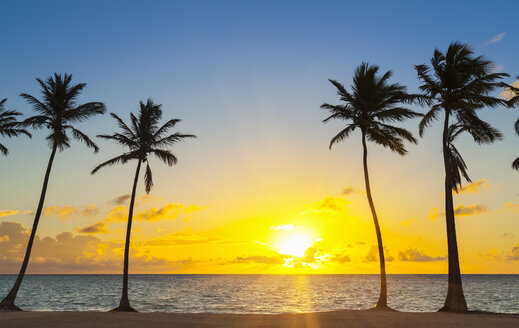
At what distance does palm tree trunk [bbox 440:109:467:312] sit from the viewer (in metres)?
22.7

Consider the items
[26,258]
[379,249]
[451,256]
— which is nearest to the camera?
[451,256]

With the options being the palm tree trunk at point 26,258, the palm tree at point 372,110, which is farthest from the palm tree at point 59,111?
the palm tree at point 372,110

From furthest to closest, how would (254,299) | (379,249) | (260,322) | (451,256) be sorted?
(254,299) → (379,249) → (451,256) → (260,322)

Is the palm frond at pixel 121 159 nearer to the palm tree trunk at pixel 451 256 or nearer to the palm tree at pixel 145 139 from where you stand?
the palm tree at pixel 145 139

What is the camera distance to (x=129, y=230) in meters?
27.1

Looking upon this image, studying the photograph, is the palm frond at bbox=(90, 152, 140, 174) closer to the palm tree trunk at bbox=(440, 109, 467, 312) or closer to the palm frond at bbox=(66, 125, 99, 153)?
the palm frond at bbox=(66, 125, 99, 153)

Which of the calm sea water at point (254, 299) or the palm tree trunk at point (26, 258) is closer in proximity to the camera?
the palm tree trunk at point (26, 258)

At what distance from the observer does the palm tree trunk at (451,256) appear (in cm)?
2272

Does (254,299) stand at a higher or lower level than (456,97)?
lower

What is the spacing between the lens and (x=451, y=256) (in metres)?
23.8

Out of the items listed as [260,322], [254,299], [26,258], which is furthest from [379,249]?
[254,299]

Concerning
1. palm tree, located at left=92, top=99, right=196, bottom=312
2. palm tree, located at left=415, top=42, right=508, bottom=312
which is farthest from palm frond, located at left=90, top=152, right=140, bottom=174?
palm tree, located at left=415, top=42, right=508, bottom=312

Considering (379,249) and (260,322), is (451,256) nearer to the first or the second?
(379,249)

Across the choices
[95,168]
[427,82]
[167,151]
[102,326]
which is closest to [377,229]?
[427,82]
